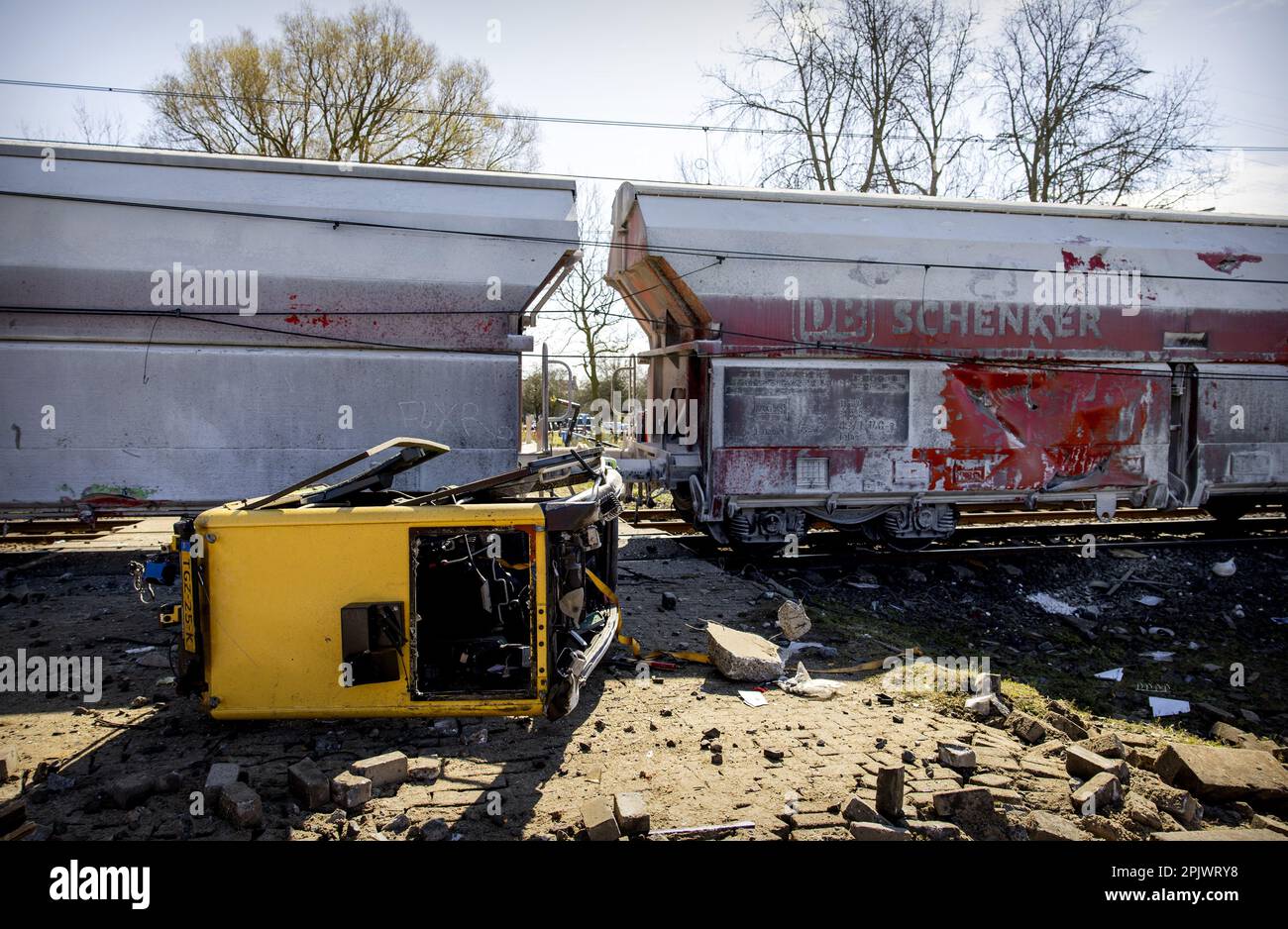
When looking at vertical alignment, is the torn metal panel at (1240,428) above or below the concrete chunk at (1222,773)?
above

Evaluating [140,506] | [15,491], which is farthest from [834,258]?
[15,491]

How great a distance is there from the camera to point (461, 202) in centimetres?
850

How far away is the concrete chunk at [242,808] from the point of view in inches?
141

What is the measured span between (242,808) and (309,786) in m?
0.28

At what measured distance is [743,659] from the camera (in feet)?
18.1

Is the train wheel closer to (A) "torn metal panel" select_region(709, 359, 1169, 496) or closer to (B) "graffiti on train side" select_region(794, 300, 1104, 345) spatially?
(A) "torn metal panel" select_region(709, 359, 1169, 496)

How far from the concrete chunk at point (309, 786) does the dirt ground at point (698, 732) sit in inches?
3.0

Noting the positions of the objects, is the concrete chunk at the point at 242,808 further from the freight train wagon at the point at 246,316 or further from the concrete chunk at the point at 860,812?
the freight train wagon at the point at 246,316

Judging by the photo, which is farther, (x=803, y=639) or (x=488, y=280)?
(x=488, y=280)

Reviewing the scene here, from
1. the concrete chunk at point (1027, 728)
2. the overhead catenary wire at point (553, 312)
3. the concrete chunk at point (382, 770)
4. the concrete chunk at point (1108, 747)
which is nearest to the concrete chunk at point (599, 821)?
the concrete chunk at point (382, 770)

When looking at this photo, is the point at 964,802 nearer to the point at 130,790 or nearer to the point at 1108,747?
the point at 1108,747

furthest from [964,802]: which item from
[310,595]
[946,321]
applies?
[946,321]
